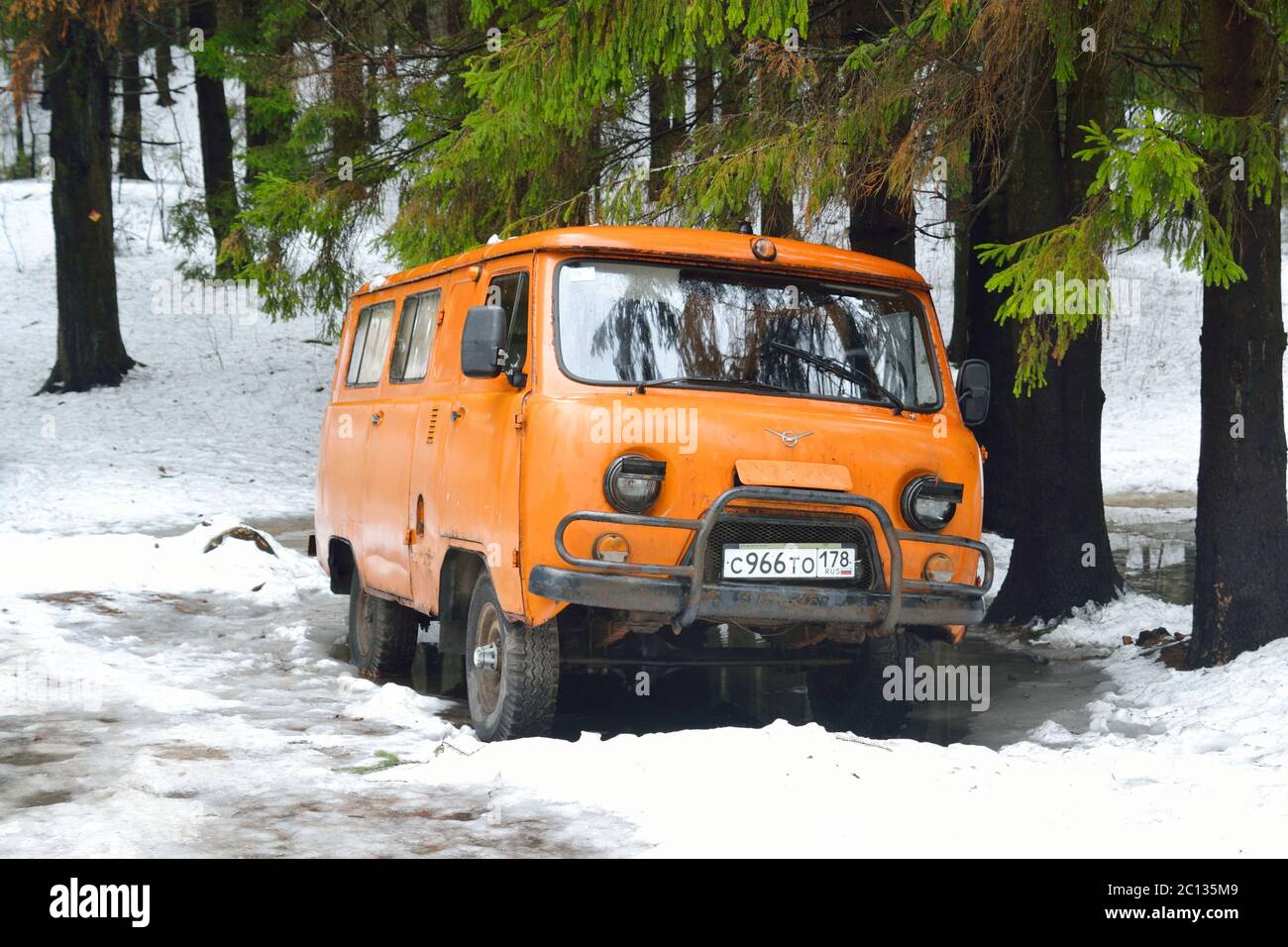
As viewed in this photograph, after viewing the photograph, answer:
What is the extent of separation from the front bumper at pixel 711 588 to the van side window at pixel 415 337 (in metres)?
2.41

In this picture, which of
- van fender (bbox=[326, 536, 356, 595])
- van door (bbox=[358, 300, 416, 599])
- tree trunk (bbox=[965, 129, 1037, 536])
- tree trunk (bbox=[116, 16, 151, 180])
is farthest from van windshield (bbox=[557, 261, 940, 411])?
tree trunk (bbox=[116, 16, 151, 180])

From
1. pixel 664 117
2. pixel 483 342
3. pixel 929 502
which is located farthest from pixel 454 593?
pixel 664 117

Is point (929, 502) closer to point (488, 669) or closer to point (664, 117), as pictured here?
point (488, 669)

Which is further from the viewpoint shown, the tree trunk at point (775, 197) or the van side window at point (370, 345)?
the tree trunk at point (775, 197)

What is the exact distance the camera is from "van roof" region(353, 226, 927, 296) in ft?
23.7

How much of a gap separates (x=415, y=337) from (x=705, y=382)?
254cm

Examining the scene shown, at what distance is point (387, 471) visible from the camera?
29.8 feet

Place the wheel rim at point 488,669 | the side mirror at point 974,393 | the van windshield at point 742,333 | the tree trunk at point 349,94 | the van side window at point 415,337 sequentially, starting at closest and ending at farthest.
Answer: the van windshield at point 742,333 → the wheel rim at point 488,669 → the side mirror at point 974,393 → the van side window at point 415,337 → the tree trunk at point 349,94

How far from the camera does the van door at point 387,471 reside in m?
8.74

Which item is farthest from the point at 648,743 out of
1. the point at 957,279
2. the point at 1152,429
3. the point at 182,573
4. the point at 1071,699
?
the point at 1152,429

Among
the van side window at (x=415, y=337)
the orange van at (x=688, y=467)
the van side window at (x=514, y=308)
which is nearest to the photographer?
the orange van at (x=688, y=467)

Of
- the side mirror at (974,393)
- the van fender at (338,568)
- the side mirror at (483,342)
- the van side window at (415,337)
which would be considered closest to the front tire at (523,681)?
the side mirror at (483,342)

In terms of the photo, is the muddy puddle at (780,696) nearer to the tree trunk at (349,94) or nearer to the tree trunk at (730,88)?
the tree trunk at (730,88)

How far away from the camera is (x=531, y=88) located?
1118cm
